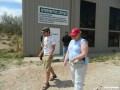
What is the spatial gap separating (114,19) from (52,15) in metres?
8.86

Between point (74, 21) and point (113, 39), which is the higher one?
point (74, 21)

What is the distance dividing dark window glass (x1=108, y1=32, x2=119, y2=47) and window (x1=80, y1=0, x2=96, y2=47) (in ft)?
9.44

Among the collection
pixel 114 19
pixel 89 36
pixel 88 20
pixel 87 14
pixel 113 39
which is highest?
pixel 87 14

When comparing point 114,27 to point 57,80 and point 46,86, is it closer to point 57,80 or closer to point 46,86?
point 57,80

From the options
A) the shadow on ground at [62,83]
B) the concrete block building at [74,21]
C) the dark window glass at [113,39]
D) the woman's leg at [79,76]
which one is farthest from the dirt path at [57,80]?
the dark window glass at [113,39]

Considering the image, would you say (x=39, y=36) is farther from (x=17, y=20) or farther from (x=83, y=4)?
(x=17, y=20)

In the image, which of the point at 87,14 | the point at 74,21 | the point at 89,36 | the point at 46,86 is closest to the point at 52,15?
the point at 74,21

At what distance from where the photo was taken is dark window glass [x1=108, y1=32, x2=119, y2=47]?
82.9 ft

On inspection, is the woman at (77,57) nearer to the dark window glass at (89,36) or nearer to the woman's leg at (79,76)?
the woman's leg at (79,76)

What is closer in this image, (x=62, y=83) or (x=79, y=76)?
(x=79, y=76)

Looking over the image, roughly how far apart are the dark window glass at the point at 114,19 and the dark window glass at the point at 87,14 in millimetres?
2927

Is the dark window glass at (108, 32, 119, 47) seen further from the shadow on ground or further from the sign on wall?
the shadow on ground

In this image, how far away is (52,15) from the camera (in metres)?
19.3

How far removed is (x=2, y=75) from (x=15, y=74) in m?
0.55
